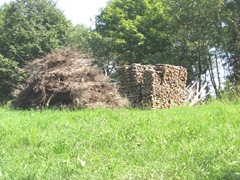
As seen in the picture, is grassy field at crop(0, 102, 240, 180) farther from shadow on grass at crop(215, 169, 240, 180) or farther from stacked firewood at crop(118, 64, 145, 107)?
stacked firewood at crop(118, 64, 145, 107)

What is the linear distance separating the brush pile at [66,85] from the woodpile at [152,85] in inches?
43.5

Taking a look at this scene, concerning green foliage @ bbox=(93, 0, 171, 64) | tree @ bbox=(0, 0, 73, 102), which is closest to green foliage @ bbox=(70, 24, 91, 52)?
tree @ bbox=(0, 0, 73, 102)

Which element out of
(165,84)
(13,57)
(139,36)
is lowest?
(165,84)

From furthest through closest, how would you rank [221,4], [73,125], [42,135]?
[221,4]
[73,125]
[42,135]

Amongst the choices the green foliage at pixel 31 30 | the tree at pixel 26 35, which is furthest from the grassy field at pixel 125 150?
the green foliage at pixel 31 30

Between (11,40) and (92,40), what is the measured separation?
276 inches

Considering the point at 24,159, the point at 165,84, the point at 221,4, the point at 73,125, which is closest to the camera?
the point at 24,159

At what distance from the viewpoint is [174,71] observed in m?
13.5

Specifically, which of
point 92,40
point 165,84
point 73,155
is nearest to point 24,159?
point 73,155

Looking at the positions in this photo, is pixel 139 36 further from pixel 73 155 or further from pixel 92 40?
pixel 73 155

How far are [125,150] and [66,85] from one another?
7.42m

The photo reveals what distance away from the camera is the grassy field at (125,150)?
11.0 ft

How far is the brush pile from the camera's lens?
37.4ft

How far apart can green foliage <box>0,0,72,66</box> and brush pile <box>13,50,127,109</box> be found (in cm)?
1366
